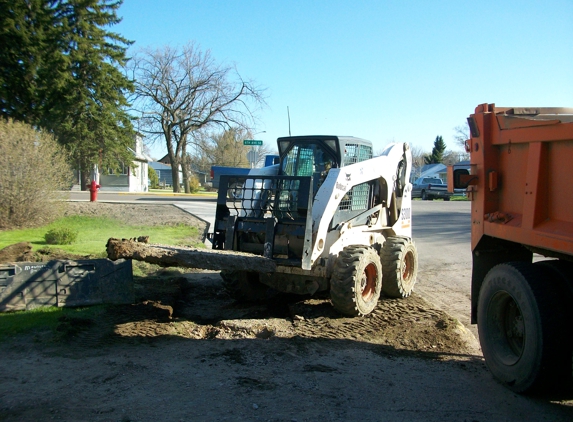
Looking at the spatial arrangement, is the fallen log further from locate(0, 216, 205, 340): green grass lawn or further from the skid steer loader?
locate(0, 216, 205, 340): green grass lawn

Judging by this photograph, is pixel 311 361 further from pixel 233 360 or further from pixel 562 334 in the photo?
pixel 562 334

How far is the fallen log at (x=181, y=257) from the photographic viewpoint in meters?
6.28

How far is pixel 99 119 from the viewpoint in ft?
111

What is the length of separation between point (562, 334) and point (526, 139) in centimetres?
167

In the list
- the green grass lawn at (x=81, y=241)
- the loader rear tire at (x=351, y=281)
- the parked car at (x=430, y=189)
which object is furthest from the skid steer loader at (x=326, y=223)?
the parked car at (x=430, y=189)

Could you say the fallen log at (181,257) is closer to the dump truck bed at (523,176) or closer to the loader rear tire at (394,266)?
the loader rear tire at (394,266)

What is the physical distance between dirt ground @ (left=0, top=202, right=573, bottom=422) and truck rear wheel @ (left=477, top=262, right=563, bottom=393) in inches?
9.4

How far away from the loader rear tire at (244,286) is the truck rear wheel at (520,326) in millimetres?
3758

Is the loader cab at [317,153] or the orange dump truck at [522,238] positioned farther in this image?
the loader cab at [317,153]

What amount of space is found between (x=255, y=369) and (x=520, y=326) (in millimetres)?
2533

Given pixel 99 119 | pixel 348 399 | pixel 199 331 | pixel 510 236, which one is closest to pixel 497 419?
pixel 348 399

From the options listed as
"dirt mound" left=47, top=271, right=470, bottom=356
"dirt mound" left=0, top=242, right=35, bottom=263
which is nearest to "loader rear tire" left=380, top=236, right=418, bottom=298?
"dirt mound" left=47, top=271, right=470, bottom=356

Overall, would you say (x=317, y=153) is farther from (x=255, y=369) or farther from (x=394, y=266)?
(x=255, y=369)

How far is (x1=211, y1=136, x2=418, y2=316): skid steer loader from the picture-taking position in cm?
695
